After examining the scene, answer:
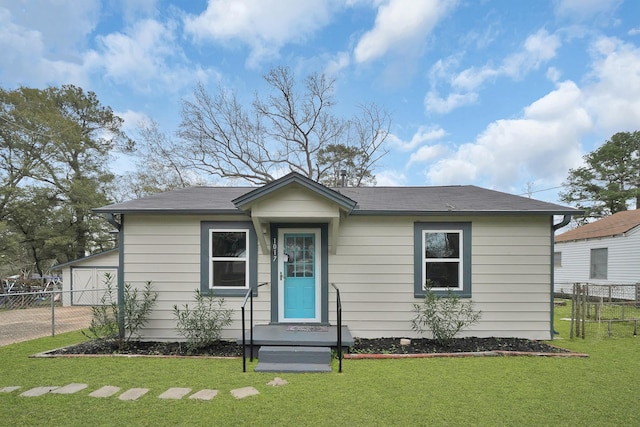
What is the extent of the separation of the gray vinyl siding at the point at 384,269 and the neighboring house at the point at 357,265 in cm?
2


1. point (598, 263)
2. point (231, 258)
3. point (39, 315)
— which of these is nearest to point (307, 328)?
point (231, 258)

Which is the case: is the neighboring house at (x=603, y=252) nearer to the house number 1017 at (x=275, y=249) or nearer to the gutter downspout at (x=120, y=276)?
the house number 1017 at (x=275, y=249)

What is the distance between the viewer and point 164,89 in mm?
14891

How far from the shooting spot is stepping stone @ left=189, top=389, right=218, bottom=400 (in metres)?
3.82

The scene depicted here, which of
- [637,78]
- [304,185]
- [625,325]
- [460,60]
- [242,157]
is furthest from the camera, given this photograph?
[242,157]

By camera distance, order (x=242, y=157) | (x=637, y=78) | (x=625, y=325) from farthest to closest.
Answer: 1. (x=242, y=157)
2. (x=637, y=78)
3. (x=625, y=325)

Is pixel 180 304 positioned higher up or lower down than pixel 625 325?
higher up

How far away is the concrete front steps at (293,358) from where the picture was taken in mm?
4863

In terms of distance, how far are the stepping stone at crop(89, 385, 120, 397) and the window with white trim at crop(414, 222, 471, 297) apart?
502 centimetres

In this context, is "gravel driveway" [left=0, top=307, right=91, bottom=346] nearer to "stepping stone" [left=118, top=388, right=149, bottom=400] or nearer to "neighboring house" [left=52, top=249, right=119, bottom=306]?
"neighboring house" [left=52, top=249, right=119, bottom=306]

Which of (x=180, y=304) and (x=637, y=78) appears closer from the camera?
(x=180, y=304)

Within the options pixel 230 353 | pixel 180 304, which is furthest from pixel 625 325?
pixel 180 304

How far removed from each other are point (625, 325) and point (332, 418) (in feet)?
31.2

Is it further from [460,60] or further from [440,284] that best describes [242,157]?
[440,284]
